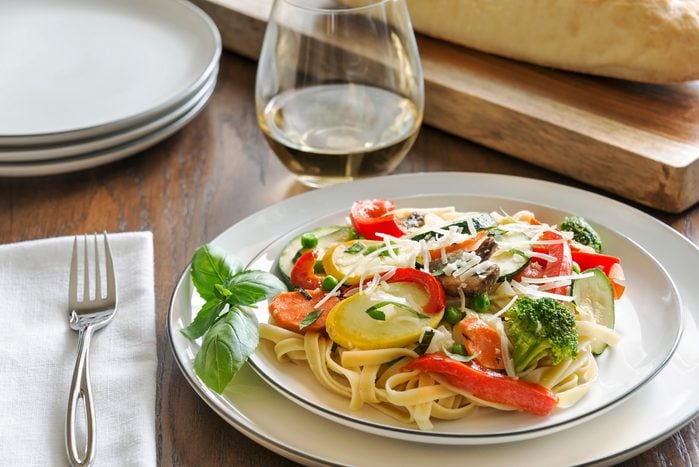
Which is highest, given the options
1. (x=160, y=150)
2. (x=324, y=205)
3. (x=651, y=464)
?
(x=651, y=464)

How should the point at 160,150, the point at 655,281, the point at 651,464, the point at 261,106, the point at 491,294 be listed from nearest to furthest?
the point at 651,464 < the point at 491,294 < the point at 655,281 < the point at 261,106 < the point at 160,150

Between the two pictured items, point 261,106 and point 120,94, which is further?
point 120,94

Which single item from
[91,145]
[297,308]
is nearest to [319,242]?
[297,308]

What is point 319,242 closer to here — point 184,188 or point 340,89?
point 340,89

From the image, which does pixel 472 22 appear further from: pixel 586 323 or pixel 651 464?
pixel 651 464

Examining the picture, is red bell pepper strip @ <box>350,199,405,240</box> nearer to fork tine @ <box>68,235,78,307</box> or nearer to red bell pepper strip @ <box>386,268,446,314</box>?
red bell pepper strip @ <box>386,268,446,314</box>

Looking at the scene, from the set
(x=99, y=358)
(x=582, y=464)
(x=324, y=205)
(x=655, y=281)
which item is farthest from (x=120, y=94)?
(x=582, y=464)

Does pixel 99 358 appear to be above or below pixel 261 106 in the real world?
below
